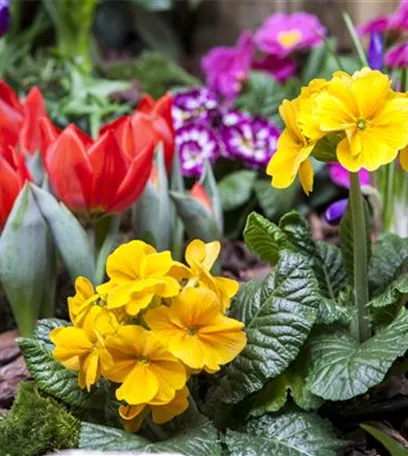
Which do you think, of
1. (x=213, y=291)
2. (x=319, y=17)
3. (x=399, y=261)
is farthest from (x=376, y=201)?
(x=319, y=17)

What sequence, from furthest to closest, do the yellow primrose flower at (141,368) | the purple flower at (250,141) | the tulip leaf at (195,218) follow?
the purple flower at (250,141) → the tulip leaf at (195,218) → the yellow primrose flower at (141,368)

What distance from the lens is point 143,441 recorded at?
0.98 meters

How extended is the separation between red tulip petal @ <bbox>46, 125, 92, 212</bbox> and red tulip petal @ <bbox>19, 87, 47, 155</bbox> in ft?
0.56

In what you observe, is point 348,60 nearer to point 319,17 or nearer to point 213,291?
point 319,17

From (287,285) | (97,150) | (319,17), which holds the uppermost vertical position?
(97,150)

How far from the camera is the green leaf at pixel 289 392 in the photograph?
1.04 metres

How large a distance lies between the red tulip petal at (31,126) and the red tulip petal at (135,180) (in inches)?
8.9

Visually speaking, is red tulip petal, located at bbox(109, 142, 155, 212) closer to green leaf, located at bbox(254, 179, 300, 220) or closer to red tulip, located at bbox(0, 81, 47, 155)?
red tulip, located at bbox(0, 81, 47, 155)

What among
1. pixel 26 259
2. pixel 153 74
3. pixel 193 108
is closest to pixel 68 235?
pixel 26 259

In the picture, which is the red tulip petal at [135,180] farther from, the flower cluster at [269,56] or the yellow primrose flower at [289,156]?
the flower cluster at [269,56]

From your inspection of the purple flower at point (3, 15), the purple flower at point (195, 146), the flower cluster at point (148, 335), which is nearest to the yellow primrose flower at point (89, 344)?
the flower cluster at point (148, 335)

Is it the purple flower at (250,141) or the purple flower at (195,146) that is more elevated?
the purple flower at (195,146)

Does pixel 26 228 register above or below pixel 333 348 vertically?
above

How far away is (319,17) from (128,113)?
0.82 metres
